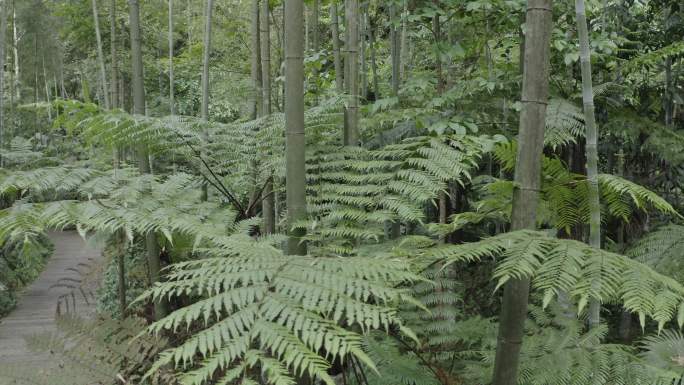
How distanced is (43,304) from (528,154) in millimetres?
9239

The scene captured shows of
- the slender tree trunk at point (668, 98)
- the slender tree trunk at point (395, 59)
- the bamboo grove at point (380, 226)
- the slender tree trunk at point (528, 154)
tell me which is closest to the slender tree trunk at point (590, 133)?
the bamboo grove at point (380, 226)

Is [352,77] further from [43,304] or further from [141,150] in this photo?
[43,304]

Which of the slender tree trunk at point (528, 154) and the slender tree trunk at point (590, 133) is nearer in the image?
the slender tree trunk at point (528, 154)

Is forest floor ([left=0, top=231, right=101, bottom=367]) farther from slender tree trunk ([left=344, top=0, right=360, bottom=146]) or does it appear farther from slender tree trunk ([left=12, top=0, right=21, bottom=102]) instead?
slender tree trunk ([left=12, top=0, right=21, bottom=102])

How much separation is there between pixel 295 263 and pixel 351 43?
1.68 metres

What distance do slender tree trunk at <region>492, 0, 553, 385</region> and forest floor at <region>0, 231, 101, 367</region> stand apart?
13.7 feet

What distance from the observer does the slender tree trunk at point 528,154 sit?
1.41m

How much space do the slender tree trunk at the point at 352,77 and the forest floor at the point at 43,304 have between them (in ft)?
10.8

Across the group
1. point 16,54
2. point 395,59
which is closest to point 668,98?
point 395,59

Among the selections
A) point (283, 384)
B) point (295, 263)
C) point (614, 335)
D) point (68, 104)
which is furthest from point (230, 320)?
point (614, 335)

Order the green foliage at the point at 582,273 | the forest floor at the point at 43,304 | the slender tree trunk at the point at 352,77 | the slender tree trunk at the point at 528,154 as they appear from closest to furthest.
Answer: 1. the green foliage at the point at 582,273
2. the slender tree trunk at the point at 528,154
3. the slender tree trunk at the point at 352,77
4. the forest floor at the point at 43,304

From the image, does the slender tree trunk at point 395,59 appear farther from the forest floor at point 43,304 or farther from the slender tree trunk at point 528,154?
the forest floor at point 43,304

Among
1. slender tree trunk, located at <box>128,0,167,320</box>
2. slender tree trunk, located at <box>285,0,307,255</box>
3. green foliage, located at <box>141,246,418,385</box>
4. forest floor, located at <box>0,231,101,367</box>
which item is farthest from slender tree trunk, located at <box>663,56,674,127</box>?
forest floor, located at <box>0,231,101,367</box>

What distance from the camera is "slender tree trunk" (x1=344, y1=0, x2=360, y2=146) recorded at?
101 inches
